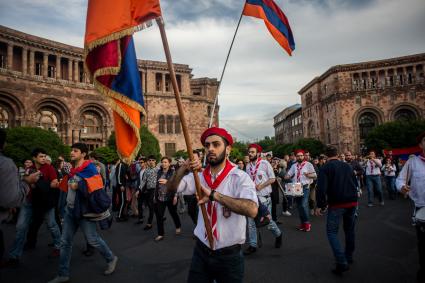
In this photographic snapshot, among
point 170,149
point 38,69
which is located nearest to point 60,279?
point 38,69

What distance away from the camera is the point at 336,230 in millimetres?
4484

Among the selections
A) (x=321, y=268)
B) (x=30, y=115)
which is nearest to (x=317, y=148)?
(x=30, y=115)

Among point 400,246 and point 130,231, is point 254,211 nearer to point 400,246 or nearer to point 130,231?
point 400,246

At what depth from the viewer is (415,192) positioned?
3949 mm

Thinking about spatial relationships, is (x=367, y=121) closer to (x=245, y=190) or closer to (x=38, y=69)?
(x=38, y=69)

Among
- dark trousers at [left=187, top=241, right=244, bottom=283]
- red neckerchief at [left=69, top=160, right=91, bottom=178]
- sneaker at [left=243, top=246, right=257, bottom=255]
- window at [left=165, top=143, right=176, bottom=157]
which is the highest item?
window at [left=165, top=143, right=176, bottom=157]

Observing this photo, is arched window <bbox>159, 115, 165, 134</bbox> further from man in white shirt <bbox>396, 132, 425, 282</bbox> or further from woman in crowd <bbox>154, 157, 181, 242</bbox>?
man in white shirt <bbox>396, 132, 425, 282</bbox>

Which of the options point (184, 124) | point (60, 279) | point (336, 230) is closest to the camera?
point (184, 124)

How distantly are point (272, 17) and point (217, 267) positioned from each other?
5935mm

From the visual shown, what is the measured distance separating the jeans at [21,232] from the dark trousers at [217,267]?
14.0 feet

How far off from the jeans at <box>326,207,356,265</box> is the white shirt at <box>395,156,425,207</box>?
0.90 m

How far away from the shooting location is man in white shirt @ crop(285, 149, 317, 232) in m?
7.31

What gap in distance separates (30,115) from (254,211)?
3024cm

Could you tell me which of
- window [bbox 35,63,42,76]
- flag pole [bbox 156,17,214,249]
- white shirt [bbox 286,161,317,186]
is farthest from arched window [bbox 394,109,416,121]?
flag pole [bbox 156,17,214,249]
